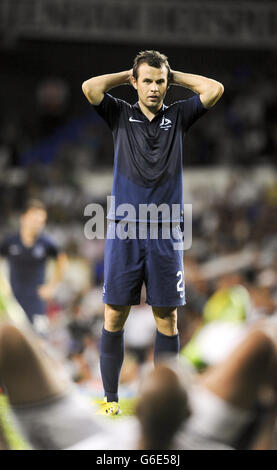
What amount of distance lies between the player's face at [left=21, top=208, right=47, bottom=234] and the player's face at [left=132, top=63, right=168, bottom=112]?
2.86m

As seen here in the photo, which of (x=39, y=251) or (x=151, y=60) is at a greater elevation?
(x=151, y=60)

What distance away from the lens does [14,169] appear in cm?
1071

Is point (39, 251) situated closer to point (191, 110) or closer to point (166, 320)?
point (166, 320)

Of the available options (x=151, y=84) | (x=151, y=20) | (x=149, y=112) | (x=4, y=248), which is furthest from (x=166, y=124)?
(x=151, y=20)

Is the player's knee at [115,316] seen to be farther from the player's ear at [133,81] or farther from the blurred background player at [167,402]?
the player's ear at [133,81]

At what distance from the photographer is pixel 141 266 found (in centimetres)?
276

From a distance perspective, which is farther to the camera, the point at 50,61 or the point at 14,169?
the point at 50,61

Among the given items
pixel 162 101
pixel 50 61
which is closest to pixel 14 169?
pixel 50 61

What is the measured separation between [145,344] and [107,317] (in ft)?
8.04

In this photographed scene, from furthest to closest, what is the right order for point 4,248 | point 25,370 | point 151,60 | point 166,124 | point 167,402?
point 4,248 < point 166,124 < point 151,60 < point 25,370 < point 167,402

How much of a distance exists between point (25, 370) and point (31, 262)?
384 centimetres

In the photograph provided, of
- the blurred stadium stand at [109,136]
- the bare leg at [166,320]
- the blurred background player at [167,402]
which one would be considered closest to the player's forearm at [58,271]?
the blurred stadium stand at [109,136]
